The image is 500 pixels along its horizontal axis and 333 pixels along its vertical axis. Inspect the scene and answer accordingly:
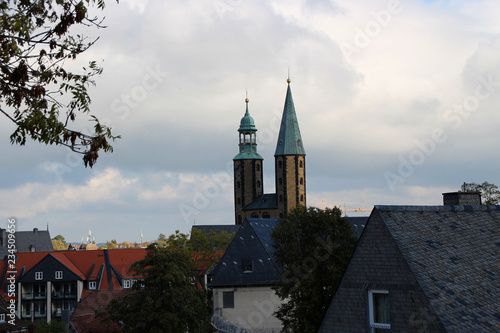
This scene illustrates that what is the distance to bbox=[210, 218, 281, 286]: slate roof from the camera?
4888 cm

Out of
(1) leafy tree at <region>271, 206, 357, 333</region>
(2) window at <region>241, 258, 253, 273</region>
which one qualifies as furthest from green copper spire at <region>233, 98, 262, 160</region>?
(1) leafy tree at <region>271, 206, 357, 333</region>

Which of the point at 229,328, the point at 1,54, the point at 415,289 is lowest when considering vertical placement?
the point at 229,328

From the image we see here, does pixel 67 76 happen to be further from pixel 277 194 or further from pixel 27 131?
pixel 277 194

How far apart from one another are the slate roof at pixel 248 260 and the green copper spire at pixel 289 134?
9041 cm

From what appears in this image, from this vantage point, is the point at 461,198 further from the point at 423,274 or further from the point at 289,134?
the point at 289,134

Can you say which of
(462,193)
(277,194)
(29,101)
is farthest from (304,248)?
(277,194)

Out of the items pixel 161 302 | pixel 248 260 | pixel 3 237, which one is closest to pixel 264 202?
pixel 3 237

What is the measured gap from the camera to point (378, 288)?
18500 millimetres

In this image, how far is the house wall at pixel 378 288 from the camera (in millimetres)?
17266

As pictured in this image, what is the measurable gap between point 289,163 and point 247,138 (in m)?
12.5

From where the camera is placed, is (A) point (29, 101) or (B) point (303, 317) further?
(B) point (303, 317)

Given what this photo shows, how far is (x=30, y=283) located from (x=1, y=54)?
8124 centimetres

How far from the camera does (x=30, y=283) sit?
87.8 m

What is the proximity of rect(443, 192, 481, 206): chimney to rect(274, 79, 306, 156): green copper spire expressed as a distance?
11874 cm
